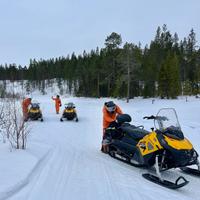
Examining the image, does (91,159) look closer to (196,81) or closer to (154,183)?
(154,183)

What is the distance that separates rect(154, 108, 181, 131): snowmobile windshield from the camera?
713 centimetres

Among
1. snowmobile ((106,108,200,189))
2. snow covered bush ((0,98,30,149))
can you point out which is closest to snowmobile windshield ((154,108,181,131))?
snowmobile ((106,108,200,189))

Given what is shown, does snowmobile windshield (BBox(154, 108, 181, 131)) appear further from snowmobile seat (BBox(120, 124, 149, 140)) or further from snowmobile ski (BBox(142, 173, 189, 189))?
snowmobile ski (BBox(142, 173, 189, 189))

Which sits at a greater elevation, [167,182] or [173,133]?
[173,133]

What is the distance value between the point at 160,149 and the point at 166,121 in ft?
2.82

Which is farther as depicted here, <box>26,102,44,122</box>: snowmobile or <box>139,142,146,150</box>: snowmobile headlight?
<box>26,102,44,122</box>: snowmobile

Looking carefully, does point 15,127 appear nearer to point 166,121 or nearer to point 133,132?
point 133,132

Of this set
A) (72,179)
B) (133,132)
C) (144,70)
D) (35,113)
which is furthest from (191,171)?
(144,70)

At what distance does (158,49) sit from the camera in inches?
Answer: 2510

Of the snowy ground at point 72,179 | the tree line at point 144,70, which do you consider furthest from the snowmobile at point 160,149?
the tree line at point 144,70

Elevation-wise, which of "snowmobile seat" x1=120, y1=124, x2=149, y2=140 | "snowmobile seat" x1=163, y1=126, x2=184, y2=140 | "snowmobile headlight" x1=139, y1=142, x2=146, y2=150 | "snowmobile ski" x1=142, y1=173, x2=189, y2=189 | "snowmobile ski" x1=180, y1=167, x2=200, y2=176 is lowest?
"snowmobile ski" x1=180, y1=167, x2=200, y2=176

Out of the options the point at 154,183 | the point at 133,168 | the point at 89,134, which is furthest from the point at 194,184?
the point at 89,134

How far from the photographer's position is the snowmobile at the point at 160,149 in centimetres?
634

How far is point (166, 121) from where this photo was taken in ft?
23.9
